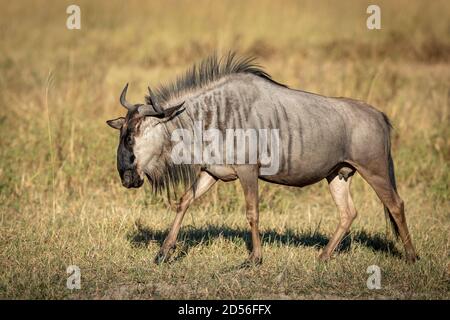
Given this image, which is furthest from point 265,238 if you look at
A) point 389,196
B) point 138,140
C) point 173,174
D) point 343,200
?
point 138,140

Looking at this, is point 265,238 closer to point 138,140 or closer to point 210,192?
point 210,192

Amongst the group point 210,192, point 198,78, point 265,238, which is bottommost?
point 265,238

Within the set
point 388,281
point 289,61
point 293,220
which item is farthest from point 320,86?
point 388,281

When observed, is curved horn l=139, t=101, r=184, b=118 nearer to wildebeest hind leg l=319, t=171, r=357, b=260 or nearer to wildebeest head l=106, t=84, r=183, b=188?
wildebeest head l=106, t=84, r=183, b=188

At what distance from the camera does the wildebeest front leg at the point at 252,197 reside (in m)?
6.26

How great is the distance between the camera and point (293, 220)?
26.9 feet

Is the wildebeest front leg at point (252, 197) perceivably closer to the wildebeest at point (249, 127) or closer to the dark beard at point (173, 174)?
the wildebeest at point (249, 127)

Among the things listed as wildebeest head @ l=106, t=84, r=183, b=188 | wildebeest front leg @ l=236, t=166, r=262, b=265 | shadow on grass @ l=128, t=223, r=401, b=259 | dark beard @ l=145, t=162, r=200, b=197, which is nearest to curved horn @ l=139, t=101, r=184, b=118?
wildebeest head @ l=106, t=84, r=183, b=188

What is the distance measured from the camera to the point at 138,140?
6180mm

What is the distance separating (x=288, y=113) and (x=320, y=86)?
17.6ft

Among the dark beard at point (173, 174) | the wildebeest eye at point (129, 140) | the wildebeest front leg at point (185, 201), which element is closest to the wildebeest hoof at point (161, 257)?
the wildebeest front leg at point (185, 201)

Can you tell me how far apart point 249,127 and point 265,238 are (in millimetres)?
1572

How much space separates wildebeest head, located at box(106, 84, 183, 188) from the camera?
614 cm

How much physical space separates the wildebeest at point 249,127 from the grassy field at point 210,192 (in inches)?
18.7
